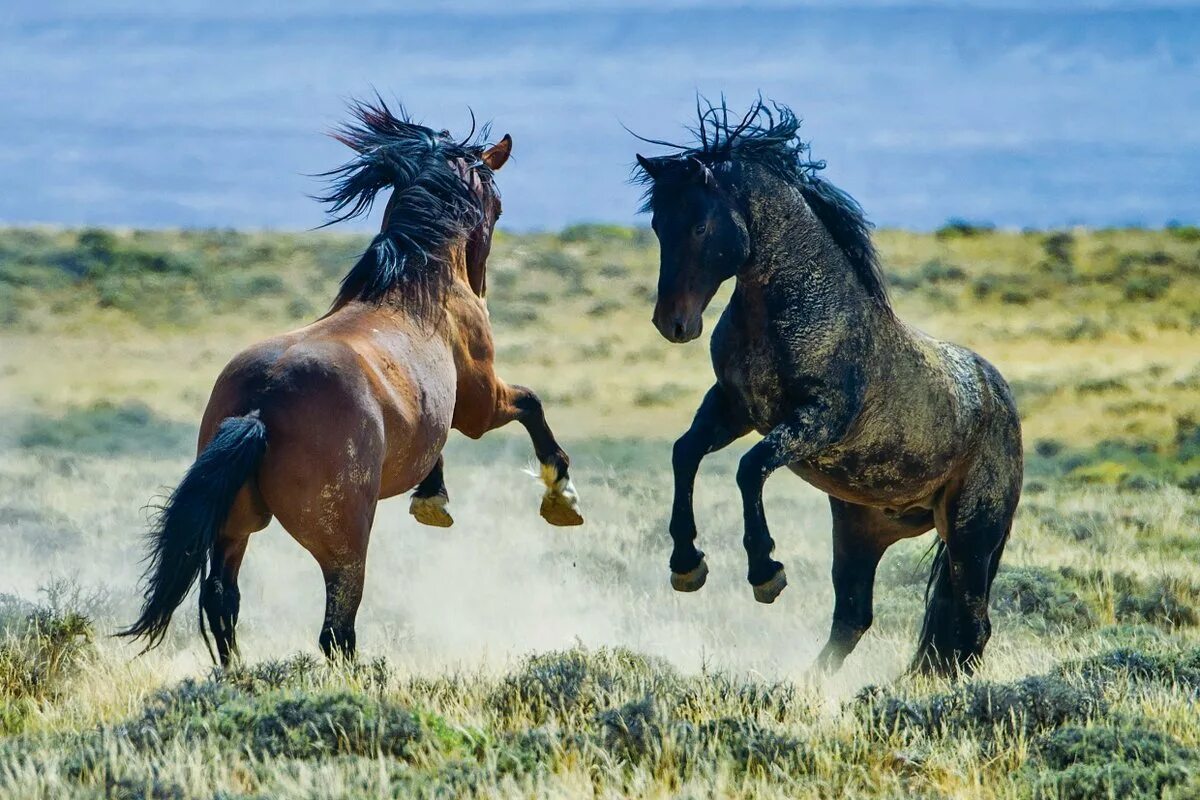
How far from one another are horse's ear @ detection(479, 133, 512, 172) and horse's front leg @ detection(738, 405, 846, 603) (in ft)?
9.01

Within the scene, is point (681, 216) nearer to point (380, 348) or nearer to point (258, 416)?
point (380, 348)

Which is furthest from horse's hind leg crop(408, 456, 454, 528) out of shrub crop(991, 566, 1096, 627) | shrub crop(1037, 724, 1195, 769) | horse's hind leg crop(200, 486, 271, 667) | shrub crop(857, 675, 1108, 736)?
shrub crop(991, 566, 1096, 627)

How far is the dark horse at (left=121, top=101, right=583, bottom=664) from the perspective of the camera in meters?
6.86

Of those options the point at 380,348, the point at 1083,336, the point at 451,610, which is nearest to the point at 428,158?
the point at 380,348

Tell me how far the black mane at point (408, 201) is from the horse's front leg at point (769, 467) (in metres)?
1.91

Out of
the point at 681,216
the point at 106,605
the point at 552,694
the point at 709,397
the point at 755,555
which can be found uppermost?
the point at 681,216

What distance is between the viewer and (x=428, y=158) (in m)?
8.99

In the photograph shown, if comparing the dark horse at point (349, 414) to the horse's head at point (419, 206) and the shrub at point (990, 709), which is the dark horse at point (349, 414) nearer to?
the horse's head at point (419, 206)

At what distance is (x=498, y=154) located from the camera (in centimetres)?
951

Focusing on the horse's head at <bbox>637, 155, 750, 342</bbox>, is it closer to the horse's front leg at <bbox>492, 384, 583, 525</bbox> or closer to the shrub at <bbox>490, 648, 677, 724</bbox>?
the shrub at <bbox>490, 648, 677, 724</bbox>

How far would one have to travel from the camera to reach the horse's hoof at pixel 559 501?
9180 mm

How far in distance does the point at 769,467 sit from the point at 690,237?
1.10m

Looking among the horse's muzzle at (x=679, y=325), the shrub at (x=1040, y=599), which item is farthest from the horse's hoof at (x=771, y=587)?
the shrub at (x=1040, y=599)

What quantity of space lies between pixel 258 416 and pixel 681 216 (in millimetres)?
2109
